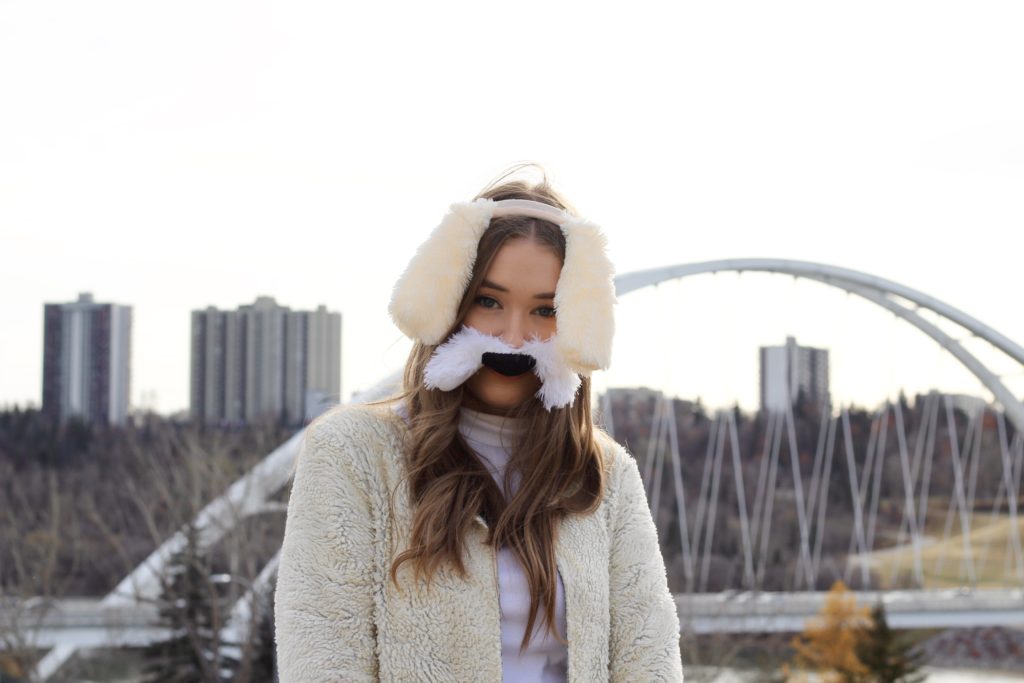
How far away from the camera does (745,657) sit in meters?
29.3

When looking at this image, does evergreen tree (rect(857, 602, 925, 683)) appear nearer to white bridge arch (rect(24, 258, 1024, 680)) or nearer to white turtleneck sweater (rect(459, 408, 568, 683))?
white bridge arch (rect(24, 258, 1024, 680))

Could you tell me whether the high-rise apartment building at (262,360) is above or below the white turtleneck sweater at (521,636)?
above

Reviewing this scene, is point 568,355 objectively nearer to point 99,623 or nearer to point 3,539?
point 99,623

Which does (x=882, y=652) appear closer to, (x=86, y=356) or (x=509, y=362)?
(x=86, y=356)

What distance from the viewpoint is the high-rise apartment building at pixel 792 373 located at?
3453cm

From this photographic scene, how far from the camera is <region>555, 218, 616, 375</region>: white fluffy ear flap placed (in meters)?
2.19

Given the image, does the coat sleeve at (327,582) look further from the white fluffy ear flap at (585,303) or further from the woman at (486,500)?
the white fluffy ear flap at (585,303)

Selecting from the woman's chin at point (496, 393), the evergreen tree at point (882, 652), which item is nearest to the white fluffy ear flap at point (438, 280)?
the woman's chin at point (496, 393)

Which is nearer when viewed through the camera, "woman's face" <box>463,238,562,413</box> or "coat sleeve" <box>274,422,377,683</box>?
"coat sleeve" <box>274,422,377,683</box>

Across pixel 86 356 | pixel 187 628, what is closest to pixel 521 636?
pixel 187 628

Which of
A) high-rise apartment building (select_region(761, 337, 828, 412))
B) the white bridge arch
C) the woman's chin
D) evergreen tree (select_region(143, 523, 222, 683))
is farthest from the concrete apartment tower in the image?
the woman's chin

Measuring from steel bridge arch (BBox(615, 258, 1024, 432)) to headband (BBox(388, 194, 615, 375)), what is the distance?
65.2ft

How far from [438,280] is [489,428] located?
0.27 metres

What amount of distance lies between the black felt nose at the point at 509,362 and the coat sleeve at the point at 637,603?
11.1 inches
